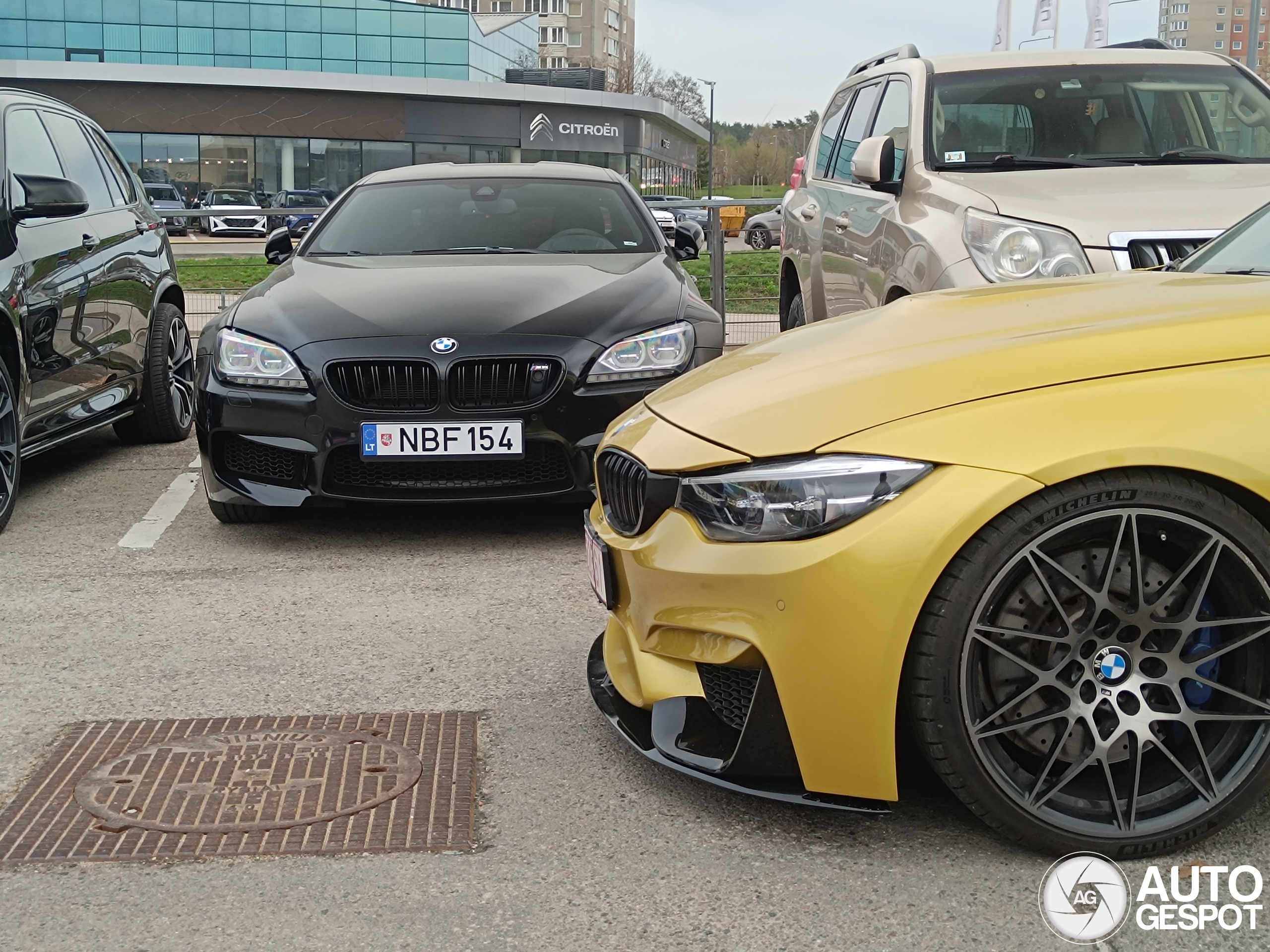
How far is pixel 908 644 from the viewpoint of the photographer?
105 inches

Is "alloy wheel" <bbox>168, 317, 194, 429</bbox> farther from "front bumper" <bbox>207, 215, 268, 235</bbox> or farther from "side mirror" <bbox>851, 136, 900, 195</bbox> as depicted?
"front bumper" <bbox>207, 215, 268, 235</bbox>

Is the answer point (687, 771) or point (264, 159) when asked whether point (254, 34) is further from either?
point (687, 771)

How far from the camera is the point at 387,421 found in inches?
208

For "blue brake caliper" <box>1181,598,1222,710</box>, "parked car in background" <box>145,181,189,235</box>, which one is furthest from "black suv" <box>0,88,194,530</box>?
"parked car in background" <box>145,181,189,235</box>

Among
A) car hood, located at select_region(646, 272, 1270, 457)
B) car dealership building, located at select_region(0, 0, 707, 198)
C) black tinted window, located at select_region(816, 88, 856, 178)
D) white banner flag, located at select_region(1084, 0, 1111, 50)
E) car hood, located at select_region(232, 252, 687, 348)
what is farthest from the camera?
car dealership building, located at select_region(0, 0, 707, 198)

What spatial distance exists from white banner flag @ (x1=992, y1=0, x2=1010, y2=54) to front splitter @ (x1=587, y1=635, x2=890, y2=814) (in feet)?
60.2

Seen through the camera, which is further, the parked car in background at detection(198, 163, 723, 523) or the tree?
the tree

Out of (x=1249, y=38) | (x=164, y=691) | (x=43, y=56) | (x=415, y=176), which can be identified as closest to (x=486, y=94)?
(x=43, y=56)

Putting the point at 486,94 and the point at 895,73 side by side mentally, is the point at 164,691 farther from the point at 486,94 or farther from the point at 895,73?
the point at 486,94

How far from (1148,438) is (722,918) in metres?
1.14

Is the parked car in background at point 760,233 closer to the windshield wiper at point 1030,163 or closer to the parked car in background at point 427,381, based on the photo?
the windshield wiper at point 1030,163

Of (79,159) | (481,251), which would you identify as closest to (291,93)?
(79,159)

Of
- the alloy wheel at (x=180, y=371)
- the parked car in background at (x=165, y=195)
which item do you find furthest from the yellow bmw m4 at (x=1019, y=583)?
A: the parked car in background at (x=165, y=195)

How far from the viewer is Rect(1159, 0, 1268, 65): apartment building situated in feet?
260
